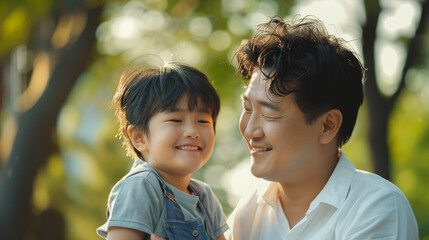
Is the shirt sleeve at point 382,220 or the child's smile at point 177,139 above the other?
the child's smile at point 177,139

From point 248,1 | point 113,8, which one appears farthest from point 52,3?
point 248,1

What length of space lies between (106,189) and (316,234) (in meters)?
10.4

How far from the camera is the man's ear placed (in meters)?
2.51

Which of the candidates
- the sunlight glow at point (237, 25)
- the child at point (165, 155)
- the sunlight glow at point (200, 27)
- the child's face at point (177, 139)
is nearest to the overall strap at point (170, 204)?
the child at point (165, 155)

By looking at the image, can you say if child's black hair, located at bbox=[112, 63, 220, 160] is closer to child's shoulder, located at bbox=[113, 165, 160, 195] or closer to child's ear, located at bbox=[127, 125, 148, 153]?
child's ear, located at bbox=[127, 125, 148, 153]

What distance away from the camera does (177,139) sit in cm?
254

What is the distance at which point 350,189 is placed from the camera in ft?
7.73

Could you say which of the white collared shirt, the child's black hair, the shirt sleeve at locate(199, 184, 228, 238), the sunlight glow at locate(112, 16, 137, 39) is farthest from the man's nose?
the sunlight glow at locate(112, 16, 137, 39)

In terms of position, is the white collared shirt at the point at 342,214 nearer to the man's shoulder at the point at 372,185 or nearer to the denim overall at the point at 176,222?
the man's shoulder at the point at 372,185

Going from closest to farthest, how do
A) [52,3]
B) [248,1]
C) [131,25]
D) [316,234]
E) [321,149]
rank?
[316,234] → [321,149] → [52,3] → [248,1] → [131,25]

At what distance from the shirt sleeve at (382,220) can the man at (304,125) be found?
0.06 m

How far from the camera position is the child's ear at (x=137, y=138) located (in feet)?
8.68

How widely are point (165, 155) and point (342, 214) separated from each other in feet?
2.67

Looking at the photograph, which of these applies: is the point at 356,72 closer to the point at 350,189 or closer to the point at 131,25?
the point at 350,189
